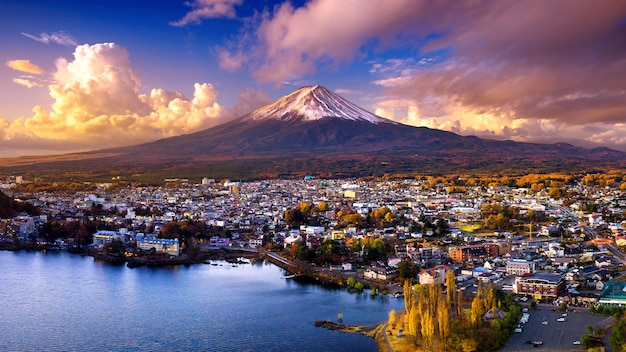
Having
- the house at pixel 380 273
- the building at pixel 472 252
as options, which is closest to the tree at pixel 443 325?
the house at pixel 380 273

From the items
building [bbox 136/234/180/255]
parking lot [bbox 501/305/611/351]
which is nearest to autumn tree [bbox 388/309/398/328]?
parking lot [bbox 501/305/611/351]

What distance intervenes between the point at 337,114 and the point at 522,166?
51.4 ft

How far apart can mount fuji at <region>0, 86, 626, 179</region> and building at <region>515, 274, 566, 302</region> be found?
A: 21.0 m

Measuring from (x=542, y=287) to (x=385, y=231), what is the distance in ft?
19.1

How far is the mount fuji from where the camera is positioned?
31.2m

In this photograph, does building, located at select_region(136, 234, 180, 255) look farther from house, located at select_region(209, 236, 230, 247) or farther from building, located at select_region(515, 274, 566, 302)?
building, located at select_region(515, 274, 566, 302)

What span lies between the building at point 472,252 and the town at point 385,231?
3cm

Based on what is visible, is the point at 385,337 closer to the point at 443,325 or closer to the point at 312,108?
the point at 443,325

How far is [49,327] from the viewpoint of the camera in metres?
7.23

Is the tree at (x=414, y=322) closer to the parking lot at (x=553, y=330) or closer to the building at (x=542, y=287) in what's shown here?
the parking lot at (x=553, y=330)

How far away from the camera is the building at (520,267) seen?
948 centimetres

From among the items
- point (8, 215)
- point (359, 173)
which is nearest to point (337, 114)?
point (359, 173)

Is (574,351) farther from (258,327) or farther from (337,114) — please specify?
(337,114)

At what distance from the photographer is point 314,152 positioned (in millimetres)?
37906
